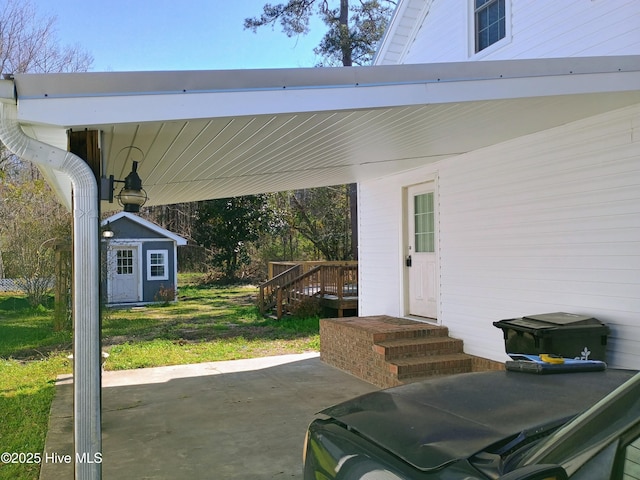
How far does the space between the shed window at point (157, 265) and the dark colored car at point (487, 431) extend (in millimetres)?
18380

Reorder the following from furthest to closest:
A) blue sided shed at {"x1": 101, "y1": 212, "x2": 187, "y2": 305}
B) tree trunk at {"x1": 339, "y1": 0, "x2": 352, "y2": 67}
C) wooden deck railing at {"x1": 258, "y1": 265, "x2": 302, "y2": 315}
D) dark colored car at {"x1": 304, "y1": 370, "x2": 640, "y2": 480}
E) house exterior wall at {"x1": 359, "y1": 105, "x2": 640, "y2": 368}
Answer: blue sided shed at {"x1": 101, "y1": 212, "x2": 187, "y2": 305} < tree trunk at {"x1": 339, "y1": 0, "x2": 352, "y2": 67} < wooden deck railing at {"x1": 258, "y1": 265, "x2": 302, "y2": 315} < house exterior wall at {"x1": 359, "y1": 105, "x2": 640, "y2": 368} < dark colored car at {"x1": 304, "y1": 370, "x2": 640, "y2": 480}

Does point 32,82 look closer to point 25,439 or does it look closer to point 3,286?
point 25,439

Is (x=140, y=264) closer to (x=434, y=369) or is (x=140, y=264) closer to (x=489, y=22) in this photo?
(x=434, y=369)

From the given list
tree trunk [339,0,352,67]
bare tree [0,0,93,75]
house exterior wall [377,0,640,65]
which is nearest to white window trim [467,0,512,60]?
house exterior wall [377,0,640,65]

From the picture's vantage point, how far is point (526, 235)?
5777 mm

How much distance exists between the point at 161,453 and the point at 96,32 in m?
25.5

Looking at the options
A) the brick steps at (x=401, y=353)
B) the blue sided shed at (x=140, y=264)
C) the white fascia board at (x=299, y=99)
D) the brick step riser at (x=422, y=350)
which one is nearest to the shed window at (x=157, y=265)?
the blue sided shed at (x=140, y=264)

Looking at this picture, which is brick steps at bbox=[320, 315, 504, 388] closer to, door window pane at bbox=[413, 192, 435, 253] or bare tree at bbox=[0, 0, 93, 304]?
door window pane at bbox=[413, 192, 435, 253]

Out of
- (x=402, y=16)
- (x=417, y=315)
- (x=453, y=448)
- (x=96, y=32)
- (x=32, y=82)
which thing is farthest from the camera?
(x=96, y=32)

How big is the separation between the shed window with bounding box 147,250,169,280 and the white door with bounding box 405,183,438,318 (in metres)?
13.8

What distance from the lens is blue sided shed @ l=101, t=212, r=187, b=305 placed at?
19.1m

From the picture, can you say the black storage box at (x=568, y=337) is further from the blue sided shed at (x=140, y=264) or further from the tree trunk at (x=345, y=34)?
the blue sided shed at (x=140, y=264)

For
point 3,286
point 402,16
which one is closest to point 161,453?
point 402,16

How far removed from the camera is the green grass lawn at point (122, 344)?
595 cm
